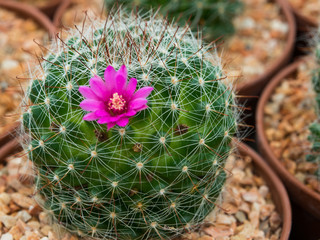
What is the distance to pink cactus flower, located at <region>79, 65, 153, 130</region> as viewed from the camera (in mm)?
1253

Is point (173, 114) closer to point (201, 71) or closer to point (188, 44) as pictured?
point (201, 71)

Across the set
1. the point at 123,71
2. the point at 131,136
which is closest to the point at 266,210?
the point at 131,136

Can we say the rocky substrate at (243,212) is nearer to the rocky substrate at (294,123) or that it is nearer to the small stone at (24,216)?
the rocky substrate at (294,123)

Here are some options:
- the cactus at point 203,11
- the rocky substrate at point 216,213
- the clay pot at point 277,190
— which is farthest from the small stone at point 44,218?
the cactus at point 203,11

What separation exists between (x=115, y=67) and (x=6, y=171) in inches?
35.2

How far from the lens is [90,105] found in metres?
1.27

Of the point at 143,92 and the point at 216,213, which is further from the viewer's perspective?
the point at 216,213

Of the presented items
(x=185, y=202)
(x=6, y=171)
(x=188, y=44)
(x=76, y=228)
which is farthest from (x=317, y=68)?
(x=6, y=171)

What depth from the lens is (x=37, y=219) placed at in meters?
1.76

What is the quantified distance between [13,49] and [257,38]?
5.23 feet

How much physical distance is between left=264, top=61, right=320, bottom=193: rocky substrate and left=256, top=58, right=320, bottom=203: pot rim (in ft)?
0.15

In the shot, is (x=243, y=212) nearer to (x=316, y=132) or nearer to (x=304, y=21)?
(x=316, y=132)

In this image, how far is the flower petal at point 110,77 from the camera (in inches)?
50.9

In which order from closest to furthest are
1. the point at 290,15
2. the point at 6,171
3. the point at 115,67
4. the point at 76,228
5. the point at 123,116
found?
the point at 123,116 → the point at 115,67 → the point at 76,228 → the point at 6,171 → the point at 290,15
